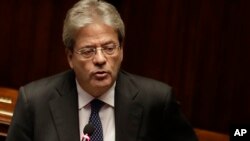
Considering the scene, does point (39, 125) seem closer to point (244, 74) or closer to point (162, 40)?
point (162, 40)

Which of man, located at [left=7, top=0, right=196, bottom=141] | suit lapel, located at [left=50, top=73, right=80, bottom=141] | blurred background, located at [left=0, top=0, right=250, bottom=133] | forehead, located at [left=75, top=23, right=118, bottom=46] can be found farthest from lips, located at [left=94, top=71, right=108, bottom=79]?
blurred background, located at [left=0, top=0, right=250, bottom=133]

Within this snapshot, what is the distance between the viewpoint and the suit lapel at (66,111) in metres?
2.05

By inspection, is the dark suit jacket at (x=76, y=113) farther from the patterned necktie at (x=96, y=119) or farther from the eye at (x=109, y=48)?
the eye at (x=109, y=48)

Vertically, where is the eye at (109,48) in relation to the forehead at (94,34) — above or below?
below

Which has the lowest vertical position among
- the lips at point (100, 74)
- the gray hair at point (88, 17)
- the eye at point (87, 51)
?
the lips at point (100, 74)

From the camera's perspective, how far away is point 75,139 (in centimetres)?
204

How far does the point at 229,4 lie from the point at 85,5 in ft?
3.67


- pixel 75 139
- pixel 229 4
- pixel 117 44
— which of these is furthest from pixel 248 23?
pixel 75 139

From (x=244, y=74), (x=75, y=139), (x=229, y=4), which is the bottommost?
(x=75, y=139)

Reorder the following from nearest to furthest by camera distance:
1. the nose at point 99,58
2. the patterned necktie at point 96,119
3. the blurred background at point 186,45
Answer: the nose at point 99,58, the patterned necktie at point 96,119, the blurred background at point 186,45

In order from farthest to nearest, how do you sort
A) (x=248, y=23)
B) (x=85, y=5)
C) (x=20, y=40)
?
(x=20, y=40) < (x=248, y=23) < (x=85, y=5)

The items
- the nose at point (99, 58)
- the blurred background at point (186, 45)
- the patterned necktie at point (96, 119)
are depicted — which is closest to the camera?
the nose at point (99, 58)

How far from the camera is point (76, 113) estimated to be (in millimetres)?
2080

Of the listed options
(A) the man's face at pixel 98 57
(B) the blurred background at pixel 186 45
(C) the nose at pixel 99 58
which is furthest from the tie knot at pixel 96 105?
(B) the blurred background at pixel 186 45
